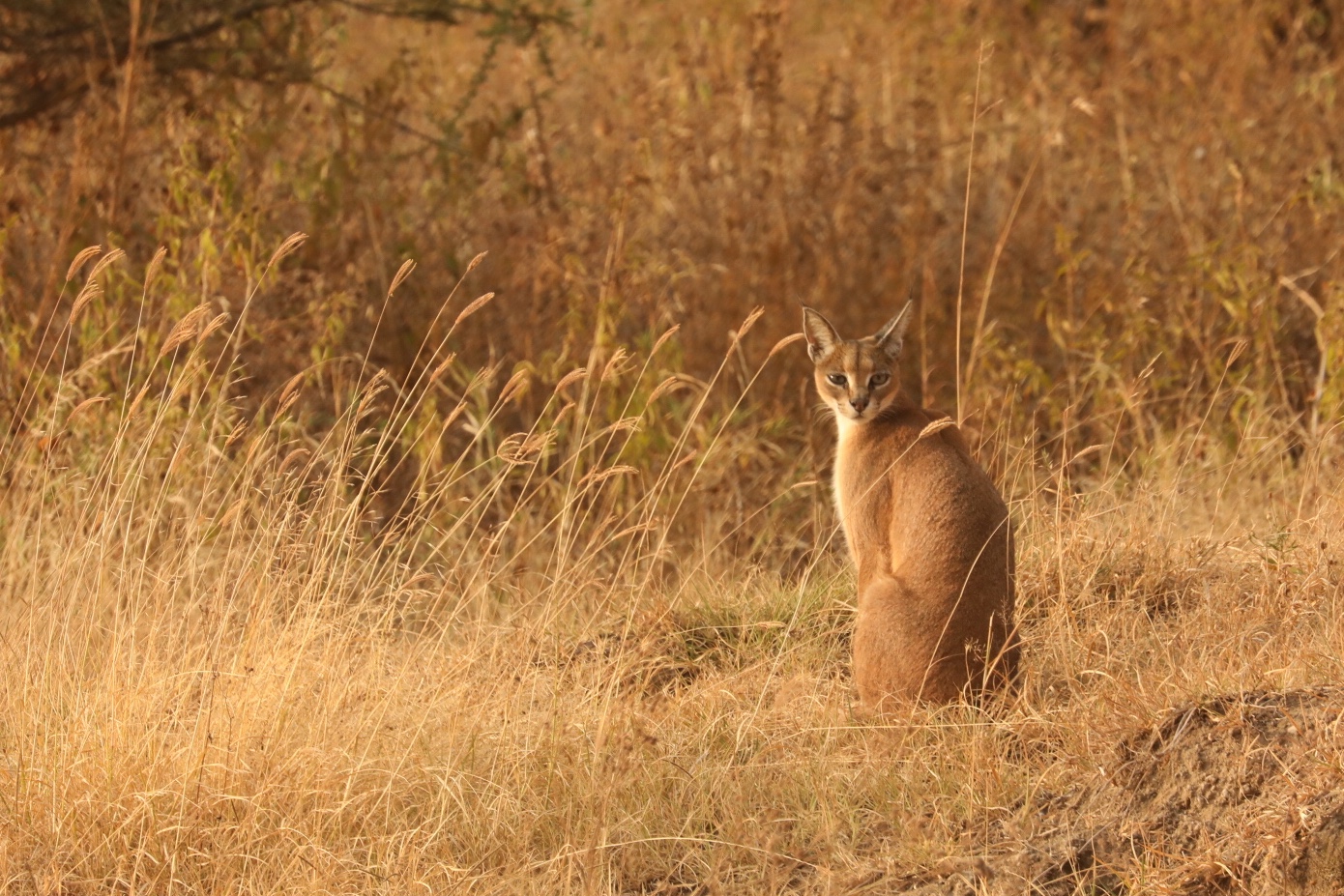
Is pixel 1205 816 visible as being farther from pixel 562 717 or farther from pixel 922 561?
pixel 562 717

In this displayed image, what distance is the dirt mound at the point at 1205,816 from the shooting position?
3.42m

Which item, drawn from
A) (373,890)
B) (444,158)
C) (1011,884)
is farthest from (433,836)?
(444,158)

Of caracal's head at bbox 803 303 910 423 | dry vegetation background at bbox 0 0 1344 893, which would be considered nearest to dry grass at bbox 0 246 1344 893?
dry vegetation background at bbox 0 0 1344 893

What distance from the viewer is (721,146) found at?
873 centimetres

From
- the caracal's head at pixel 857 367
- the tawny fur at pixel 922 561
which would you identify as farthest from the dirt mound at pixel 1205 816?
the caracal's head at pixel 857 367

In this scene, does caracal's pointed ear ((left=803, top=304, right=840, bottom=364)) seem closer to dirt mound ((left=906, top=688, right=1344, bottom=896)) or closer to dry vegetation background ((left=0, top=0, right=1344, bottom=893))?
dry vegetation background ((left=0, top=0, right=1344, bottom=893))

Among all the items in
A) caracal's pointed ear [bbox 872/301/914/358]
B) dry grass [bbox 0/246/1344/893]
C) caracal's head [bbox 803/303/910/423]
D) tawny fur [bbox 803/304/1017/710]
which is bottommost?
dry grass [bbox 0/246/1344/893]

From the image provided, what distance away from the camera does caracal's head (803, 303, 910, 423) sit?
512cm

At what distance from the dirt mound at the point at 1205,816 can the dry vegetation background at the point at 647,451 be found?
0.04 feet

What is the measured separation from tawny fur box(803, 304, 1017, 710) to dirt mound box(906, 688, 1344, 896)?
597mm

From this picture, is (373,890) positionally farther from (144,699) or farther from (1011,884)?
(1011,884)

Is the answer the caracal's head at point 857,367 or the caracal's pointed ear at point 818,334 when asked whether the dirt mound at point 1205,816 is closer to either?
the caracal's head at point 857,367

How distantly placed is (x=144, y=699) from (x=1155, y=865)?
8.35ft

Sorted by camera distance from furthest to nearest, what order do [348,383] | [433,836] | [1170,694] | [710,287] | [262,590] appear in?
[710,287] < [348,383] < [262,590] < [1170,694] < [433,836]
